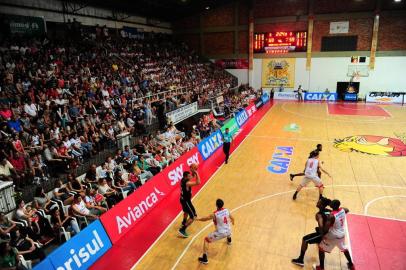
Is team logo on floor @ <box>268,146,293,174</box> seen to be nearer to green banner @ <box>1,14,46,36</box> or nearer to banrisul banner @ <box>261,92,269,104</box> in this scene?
banrisul banner @ <box>261,92,269,104</box>

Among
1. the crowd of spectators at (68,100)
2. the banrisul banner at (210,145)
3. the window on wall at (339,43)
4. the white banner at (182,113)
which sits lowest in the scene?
the banrisul banner at (210,145)

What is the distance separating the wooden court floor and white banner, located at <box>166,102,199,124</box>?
410cm

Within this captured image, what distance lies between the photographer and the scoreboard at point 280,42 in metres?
31.4

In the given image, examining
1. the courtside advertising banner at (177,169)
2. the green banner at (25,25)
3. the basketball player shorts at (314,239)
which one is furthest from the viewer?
the green banner at (25,25)

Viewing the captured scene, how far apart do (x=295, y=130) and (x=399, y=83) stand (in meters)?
17.3

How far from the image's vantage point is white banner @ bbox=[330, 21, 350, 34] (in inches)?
1159

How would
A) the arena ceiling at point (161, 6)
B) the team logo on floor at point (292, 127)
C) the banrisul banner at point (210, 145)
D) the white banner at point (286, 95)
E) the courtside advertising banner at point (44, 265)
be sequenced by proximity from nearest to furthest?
the courtside advertising banner at point (44, 265) < the banrisul banner at point (210, 145) < the team logo on floor at point (292, 127) < the arena ceiling at point (161, 6) < the white banner at point (286, 95)

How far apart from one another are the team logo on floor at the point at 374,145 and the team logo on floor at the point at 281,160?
2.63 meters

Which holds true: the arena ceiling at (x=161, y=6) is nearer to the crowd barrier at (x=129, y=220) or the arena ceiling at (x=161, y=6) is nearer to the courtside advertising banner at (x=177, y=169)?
the courtside advertising banner at (x=177, y=169)

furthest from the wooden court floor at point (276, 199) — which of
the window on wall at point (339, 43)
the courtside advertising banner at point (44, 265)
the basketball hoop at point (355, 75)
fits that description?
the window on wall at point (339, 43)

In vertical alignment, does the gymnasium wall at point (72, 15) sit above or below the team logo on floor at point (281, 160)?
above

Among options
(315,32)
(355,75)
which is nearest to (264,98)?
(315,32)

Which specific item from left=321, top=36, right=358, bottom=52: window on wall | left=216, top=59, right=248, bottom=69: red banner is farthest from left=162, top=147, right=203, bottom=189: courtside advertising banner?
left=321, top=36, right=358, bottom=52: window on wall

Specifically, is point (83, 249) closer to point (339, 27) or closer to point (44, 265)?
point (44, 265)
